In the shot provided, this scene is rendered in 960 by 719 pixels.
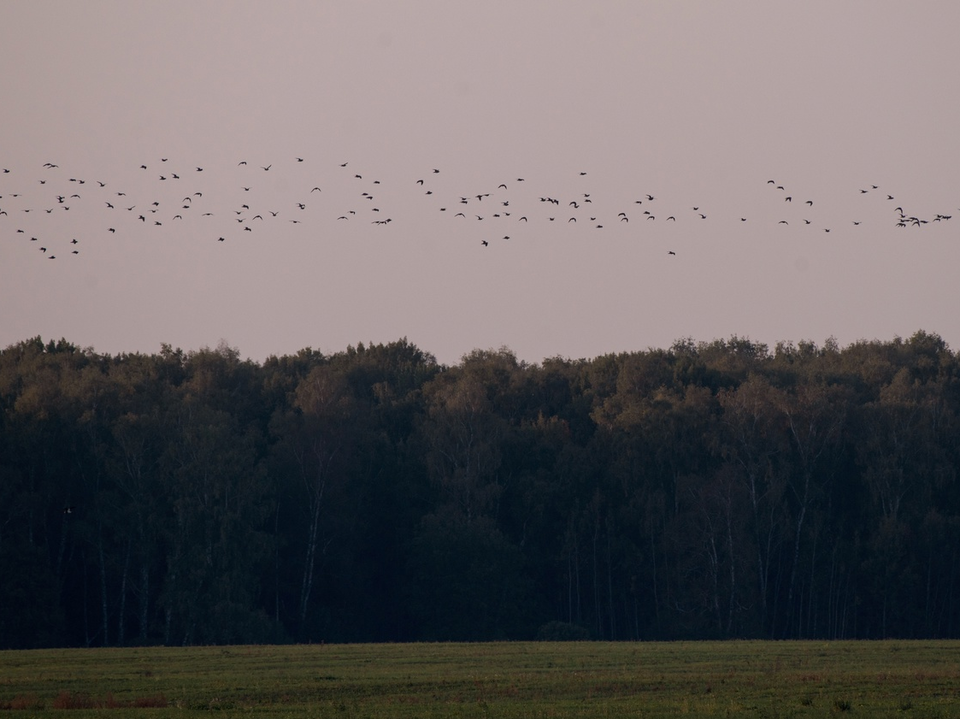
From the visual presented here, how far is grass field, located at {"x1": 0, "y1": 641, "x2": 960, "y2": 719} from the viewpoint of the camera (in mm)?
34812

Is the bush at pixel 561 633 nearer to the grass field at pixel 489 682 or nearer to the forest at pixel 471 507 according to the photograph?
the forest at pixel 471 507

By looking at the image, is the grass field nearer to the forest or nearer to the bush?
the bush

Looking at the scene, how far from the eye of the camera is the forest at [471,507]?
78438 mm

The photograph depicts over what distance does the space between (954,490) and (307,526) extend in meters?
43.0

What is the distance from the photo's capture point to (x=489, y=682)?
4106cm

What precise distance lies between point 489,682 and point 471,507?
1772 inches

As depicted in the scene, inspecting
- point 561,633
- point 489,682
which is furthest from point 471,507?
Answer: point 489,682

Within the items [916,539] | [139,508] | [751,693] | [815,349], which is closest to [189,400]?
[139,508]

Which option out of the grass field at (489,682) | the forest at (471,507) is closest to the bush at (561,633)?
the forest at (471,507)

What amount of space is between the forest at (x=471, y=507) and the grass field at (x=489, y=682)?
2412cm

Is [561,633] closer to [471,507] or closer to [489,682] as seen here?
[471,507]

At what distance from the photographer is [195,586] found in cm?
7550

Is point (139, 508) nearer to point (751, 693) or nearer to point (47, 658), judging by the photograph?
point (47, 658)

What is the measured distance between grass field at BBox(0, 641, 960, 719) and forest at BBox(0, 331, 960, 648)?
24123mm
